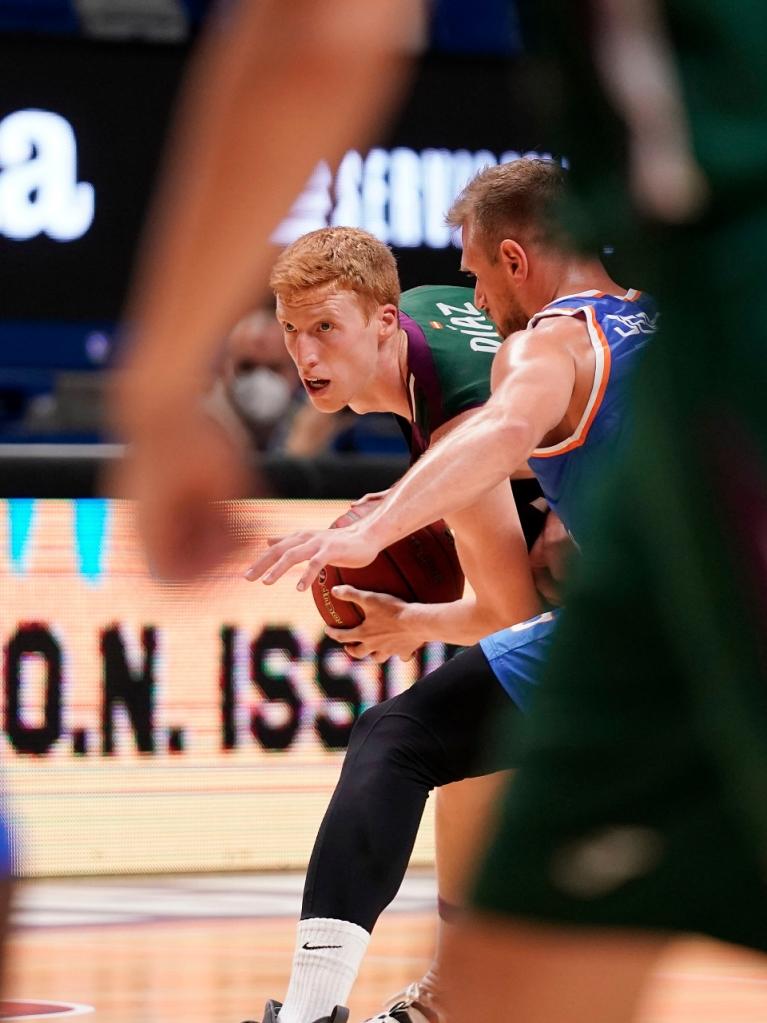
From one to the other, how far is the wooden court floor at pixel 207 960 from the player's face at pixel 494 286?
1.44 meters

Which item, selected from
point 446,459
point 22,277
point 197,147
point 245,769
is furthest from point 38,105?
point 197,147

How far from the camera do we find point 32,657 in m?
5.54

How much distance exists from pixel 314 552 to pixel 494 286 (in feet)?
3.78

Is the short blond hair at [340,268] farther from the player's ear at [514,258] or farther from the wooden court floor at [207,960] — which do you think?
the wooden court floor at [207,960]

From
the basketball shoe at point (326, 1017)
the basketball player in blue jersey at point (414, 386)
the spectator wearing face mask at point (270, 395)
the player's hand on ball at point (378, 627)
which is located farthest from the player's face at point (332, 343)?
the spectator wearing face mask at point (270, 395)

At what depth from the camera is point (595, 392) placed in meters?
3.16

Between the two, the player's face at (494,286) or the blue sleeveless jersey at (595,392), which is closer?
the blue sleeveless jersey at (595,392)

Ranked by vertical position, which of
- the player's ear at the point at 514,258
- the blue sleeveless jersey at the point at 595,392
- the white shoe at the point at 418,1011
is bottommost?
the white shoe at the point at 418,1011

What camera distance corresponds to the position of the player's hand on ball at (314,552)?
2.59 meters

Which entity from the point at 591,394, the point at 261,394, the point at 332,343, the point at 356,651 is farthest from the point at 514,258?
the point at 261,394

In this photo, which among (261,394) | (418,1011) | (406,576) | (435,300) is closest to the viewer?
(418,1011)

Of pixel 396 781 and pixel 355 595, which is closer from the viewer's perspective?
pixel 396 781

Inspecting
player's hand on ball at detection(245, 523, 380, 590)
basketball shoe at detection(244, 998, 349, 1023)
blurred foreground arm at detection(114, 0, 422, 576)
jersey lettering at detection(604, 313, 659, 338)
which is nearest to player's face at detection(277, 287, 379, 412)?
jersey lettering at detection(604, 313, 659, 338)

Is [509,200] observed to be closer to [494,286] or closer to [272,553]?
[494,286]
